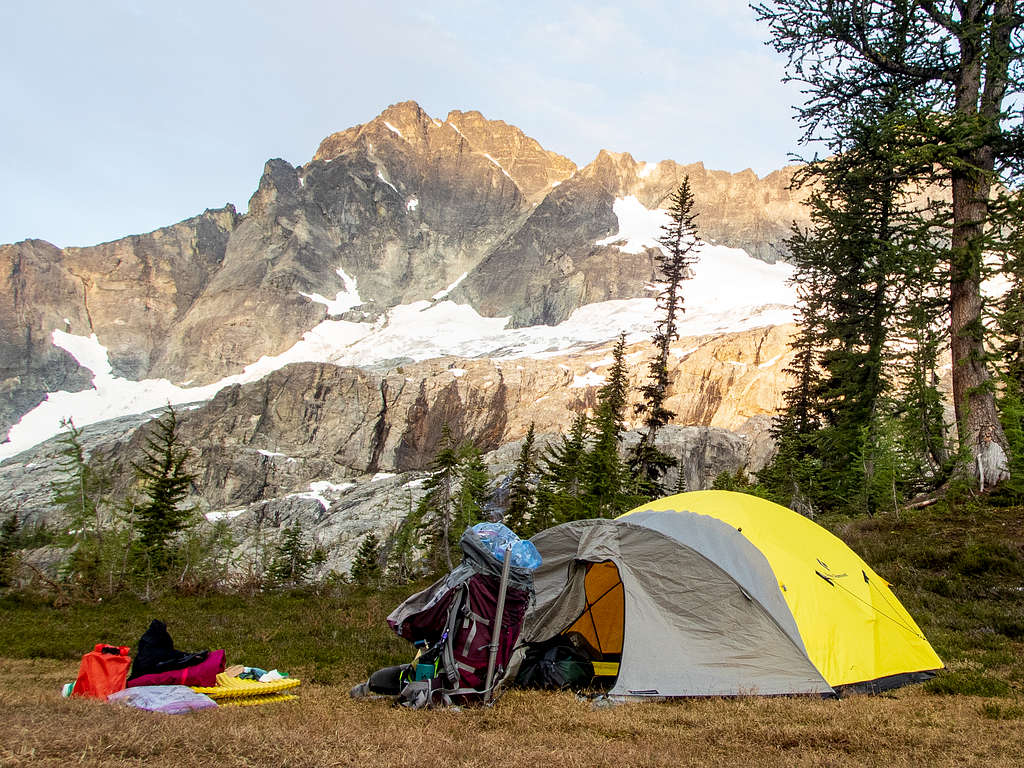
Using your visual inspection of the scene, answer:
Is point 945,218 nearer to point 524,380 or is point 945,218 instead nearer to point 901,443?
point 901,443

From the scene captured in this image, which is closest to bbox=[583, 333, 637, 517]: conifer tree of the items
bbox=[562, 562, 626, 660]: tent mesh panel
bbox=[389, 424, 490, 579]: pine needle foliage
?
bbox=[389, 424, 490, 579]: pine needle foliage

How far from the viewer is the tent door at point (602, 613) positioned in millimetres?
10219

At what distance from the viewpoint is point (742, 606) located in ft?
27.1

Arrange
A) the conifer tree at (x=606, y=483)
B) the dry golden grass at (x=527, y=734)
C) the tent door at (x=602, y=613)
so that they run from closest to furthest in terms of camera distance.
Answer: the dry golden grass at (x=527, y=734) → the tent door at (x=602, y=613) → the conifer tree at (x=606, y=483)

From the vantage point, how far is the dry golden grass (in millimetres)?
4715

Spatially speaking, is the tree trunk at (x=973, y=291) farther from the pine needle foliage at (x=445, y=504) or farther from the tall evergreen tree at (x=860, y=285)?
the pine needle foliage at (x=445, y=504)

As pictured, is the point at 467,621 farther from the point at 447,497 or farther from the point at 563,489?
the point at 447,497

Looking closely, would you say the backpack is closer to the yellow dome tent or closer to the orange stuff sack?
the yellow dome tent

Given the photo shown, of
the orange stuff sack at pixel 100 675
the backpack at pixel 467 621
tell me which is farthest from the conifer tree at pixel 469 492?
the orange stuff sack at pixel 100 675

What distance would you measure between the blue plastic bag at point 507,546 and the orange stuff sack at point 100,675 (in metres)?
4.23

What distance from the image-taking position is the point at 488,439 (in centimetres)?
11306

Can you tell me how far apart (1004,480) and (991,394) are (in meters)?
1.93

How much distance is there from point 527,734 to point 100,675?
4.79 metres

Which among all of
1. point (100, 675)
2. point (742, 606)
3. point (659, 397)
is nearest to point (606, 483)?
point (659, 397)
